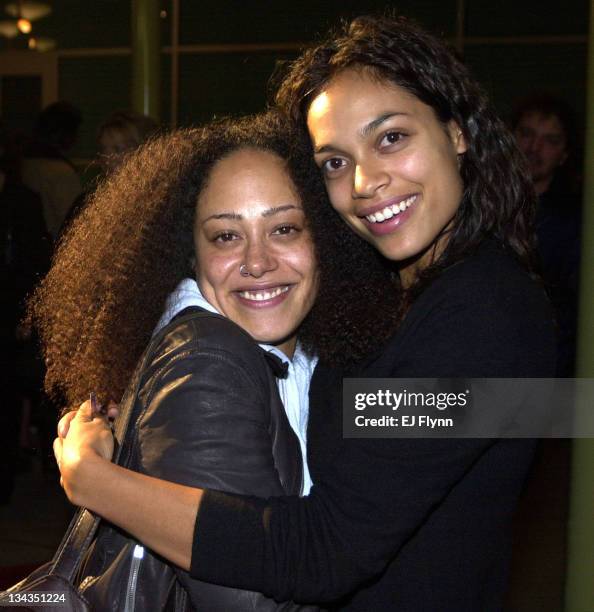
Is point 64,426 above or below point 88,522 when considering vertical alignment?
above

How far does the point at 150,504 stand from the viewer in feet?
5.61

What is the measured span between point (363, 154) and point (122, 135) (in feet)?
12.0

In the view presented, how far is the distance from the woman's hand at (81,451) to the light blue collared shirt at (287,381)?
0.24 metres

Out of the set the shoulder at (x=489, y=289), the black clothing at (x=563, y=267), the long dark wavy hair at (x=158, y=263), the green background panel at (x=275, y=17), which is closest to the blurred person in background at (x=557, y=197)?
the black clothing at (x=563, y=267)

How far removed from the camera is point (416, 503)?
170 cm

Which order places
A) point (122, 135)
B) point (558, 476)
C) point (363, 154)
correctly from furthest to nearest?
point (558, 476), point (122, 135), point (363, 154)

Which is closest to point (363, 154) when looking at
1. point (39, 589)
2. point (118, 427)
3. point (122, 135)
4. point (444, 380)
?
point (444, 380)

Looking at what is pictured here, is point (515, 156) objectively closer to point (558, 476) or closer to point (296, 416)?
point (296, 416)

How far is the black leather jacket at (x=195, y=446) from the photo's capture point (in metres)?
1.73

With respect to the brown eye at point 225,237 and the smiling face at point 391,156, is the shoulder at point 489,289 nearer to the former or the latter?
the smiling face at point 391,156

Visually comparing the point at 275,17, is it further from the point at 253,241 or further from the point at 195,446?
the point at 195,446

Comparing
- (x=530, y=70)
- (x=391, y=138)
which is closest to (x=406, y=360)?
(x=391, y=138)

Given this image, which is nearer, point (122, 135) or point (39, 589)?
point (39, 589)

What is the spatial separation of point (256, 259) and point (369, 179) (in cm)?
31
